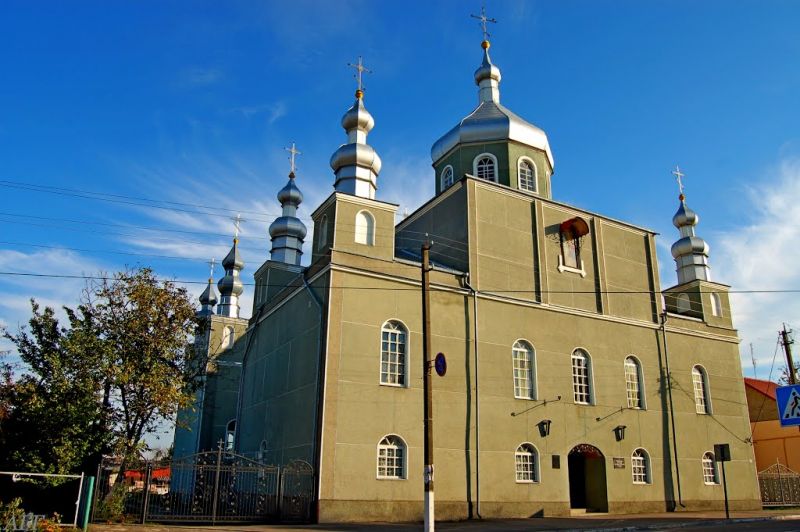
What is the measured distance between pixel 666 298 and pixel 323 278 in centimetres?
1869

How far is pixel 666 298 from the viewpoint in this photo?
3170 cm

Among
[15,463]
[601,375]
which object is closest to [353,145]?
[601,375]

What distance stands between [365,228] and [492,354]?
6006 mm

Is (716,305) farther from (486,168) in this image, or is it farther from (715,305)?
(486,168)

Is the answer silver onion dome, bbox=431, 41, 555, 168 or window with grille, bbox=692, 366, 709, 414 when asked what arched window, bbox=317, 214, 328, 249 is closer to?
silver onion dome, bbox=431, 41, 555, 168

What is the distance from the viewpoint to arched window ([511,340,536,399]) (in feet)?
75.1

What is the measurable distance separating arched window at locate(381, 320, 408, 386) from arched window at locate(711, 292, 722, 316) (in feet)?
56.0

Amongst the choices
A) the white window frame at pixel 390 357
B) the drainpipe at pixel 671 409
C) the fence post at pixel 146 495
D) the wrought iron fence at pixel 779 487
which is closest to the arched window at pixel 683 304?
the drainpipe at pixel 671 409

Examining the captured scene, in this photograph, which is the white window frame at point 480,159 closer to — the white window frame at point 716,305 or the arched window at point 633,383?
the arched window at point 633,383

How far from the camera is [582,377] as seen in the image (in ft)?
80.8

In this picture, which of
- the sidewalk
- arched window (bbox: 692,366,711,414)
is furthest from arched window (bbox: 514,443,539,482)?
arched window (bbox: 692,366,711,414)

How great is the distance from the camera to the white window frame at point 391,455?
19.3 metres

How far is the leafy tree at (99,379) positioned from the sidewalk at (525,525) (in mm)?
3160

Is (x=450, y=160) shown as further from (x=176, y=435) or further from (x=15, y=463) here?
(x=176, y=435)
